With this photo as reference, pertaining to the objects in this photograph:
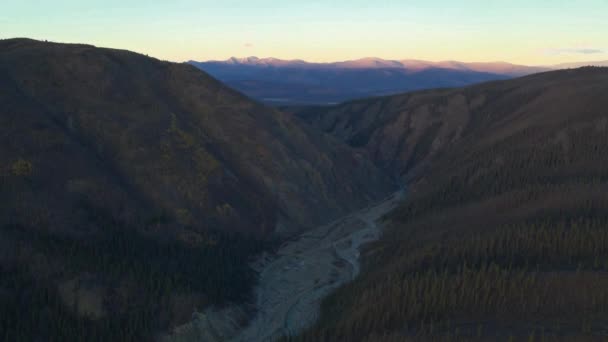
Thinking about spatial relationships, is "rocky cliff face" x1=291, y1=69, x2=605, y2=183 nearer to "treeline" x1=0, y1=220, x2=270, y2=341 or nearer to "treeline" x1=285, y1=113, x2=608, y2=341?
"treeline" x1=285, y1=113, x2=608, y2=341

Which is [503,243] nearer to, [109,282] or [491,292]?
[491,292]

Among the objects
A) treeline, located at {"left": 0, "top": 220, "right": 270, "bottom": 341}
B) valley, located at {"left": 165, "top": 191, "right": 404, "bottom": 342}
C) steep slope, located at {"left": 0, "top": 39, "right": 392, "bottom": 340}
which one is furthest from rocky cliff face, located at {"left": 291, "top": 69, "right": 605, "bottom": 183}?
treeline, located at {"left": 0, "top": 220, "right": 270, "bottom": 341}

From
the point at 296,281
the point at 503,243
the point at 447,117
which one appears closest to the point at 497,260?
the point at 503,243

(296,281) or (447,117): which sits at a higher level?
(447,117)

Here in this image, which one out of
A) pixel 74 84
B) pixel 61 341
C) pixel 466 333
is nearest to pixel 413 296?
pixel 466 333

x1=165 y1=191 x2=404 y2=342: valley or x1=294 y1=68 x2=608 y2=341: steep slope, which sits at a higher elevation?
x1=294 y1=68 x2=608 y2=341: steep slope

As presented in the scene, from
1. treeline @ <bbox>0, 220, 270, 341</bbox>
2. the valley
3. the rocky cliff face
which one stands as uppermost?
the rocky cliff face
